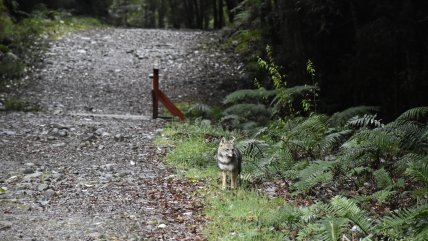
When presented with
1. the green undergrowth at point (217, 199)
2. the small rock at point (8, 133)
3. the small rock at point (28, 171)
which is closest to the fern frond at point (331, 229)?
the green undergrowth at point (217, 199)

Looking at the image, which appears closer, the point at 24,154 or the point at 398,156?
the point at 398,156

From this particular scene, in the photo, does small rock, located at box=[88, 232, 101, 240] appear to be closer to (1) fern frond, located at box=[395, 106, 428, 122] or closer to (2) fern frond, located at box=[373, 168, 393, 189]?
(2) fern frond, located at box=[373, 168, 393, 189]

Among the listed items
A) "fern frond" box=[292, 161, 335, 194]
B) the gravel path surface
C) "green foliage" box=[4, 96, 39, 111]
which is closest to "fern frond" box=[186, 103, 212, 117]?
the gravel path surface

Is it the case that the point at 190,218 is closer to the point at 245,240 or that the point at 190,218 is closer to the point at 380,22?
the point at 245,240

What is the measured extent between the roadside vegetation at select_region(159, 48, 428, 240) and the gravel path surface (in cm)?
47

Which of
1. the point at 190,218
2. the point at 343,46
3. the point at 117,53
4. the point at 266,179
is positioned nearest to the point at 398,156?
the point at 266,179

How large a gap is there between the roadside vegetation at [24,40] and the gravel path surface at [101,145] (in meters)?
0.47

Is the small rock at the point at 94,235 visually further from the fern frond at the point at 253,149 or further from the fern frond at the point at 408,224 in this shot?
the fern frond at the point at 253,149

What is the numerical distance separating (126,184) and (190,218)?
188 cm

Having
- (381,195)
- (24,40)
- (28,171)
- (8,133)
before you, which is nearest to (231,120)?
(8,133)

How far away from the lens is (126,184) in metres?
8.45

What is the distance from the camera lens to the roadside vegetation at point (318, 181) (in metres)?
5.69

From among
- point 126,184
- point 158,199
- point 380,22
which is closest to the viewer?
point 158,199

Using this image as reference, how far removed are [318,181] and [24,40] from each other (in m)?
15.7
